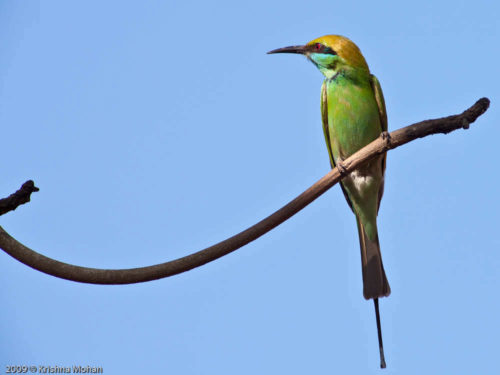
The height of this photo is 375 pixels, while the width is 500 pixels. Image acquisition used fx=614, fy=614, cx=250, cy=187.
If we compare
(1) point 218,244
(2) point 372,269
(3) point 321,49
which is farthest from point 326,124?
(1) point 218,244

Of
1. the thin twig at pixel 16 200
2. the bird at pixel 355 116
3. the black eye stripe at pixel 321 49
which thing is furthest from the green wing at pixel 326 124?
the thin twig at pixel 16 200

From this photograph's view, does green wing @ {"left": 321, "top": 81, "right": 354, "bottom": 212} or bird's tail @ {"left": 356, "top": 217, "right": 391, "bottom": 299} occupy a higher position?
green wing @ {"left": 321, "top": 81, "right": 354, "bottom": 212}

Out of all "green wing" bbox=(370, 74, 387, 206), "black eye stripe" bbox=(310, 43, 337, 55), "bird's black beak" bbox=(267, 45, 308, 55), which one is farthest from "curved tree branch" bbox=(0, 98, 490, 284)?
"bird's black beak" bbox=(267, 45, 308, 55)

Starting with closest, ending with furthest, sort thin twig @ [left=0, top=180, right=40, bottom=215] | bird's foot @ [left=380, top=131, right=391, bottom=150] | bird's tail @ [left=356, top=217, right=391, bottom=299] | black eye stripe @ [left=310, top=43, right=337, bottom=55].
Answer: thin twig @ [left=0, top=180, right=40, bottom=215] → bird's foot @ [left=380, top=131, right=391, bottom=150] → bird's tail @ [left=356, top=217, right=391, bottom=299] → black eye stripe @ [left=310, top=43, right=337, bottom=55]

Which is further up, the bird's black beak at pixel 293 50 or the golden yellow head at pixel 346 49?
the bird's black beak at pixel 293 50

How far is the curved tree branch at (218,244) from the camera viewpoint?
1691 millimetres

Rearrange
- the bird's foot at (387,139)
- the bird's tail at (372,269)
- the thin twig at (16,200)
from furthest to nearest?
the bird's tail at (372,269) < the bird's foot at (387,139) < the thin twig at (16,200)

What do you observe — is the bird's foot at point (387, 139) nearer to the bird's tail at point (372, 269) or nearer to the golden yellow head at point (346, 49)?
the bird's tail at point (372, 269)

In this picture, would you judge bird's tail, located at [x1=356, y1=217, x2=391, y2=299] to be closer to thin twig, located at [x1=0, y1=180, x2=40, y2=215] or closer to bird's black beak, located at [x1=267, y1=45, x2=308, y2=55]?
bird's black beak, located at [x1=267, y1=45, x2=308, y2=55]

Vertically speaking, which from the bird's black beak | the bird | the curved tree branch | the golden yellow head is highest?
the bird's black beak

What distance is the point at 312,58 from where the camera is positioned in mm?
3602

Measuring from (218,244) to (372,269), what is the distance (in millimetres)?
1481

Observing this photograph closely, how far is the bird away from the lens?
3.39 metres

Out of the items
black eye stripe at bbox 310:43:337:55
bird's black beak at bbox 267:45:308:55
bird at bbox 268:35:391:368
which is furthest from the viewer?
bird's black beak at bbox 267:45:308:55
